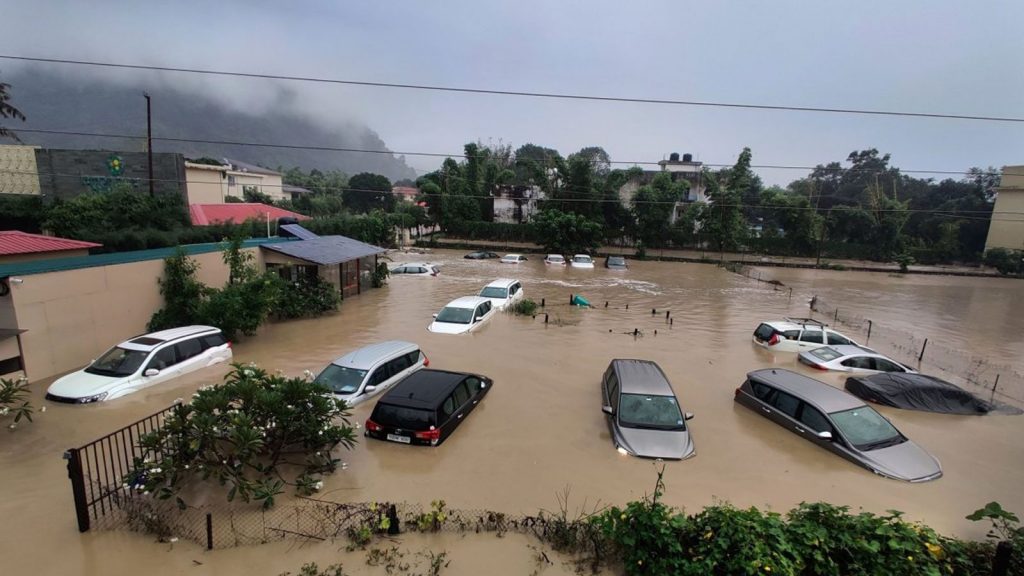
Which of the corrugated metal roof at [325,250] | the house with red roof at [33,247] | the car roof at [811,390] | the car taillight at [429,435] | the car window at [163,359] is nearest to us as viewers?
the car taillight at [429,435]

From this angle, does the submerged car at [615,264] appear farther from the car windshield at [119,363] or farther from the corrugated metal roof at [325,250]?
the car windshield at [119,363]

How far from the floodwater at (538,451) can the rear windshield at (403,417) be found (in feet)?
1.49

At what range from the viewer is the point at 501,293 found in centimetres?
2138

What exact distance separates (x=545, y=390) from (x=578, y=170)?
3952 cm

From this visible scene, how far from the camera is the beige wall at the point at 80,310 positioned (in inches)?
439

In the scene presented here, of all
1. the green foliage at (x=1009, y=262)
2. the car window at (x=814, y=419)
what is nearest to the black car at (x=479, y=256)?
the car window at (x=814, y=419)

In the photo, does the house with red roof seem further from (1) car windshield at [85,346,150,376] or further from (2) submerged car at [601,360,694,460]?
(2) submerged car at [601,360,694,460]

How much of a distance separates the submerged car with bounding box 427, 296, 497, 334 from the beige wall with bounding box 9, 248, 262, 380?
8722 mm

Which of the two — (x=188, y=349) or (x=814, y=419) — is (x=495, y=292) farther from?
(x=814, y=419)

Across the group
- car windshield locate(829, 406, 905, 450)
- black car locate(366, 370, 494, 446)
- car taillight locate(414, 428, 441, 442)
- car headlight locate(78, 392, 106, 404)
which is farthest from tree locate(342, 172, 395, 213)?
car windshield locate(829, 406, 905, 450)

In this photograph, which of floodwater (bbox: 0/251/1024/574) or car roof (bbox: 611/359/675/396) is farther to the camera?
car roof (bbox: 611/359/675/396)

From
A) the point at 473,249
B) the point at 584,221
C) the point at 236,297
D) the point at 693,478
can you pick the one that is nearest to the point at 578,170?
the point at 584,221

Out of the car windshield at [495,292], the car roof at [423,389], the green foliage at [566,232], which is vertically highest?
the green foliage at [566,232]

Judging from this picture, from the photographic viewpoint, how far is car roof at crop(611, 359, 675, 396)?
32.2ft
